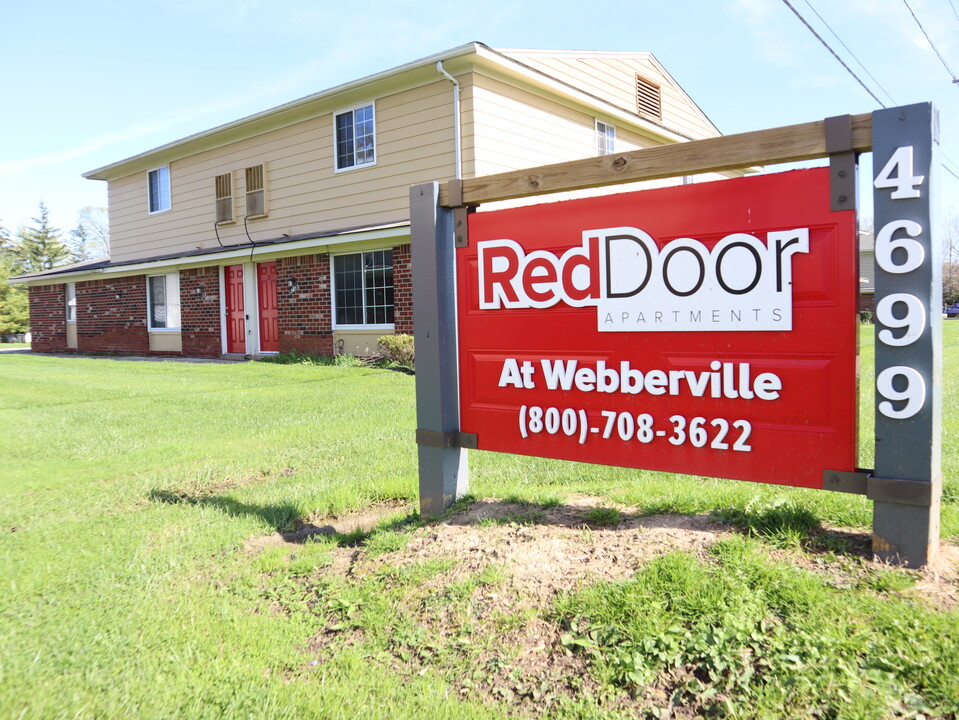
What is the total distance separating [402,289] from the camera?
48.1ft

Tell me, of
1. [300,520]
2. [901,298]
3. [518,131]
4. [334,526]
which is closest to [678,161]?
[901,298]

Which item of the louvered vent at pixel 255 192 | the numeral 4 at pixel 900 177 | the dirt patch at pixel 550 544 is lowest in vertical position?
the dirt patch at pixel 550 544

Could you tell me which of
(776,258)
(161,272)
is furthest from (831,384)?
(161,272)

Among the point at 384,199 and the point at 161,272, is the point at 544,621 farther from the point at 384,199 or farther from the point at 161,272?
the point at 161,272

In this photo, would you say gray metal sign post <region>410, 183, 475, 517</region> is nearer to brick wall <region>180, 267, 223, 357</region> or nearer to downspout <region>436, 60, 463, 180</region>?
downspout <region>436, 60, 463, 180</region>

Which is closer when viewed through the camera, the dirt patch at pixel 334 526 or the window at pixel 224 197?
the dirt patch at pixel 334 526

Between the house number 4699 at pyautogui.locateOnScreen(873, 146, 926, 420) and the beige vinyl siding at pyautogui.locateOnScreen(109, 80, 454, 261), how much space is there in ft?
38.6

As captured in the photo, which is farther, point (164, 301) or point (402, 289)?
point (164, 301)

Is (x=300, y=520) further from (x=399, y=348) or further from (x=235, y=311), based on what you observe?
(x=235, y=311)

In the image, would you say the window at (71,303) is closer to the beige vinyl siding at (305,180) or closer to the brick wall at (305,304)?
the beige vinyl siding at (305,180)

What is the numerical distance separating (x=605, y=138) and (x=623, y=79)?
2.12m

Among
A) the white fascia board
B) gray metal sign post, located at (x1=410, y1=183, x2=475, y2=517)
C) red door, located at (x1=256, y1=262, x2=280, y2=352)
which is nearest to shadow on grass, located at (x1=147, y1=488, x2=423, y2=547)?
gray metal sign post, located at (x1=410, y1=183, x2=475, y2=517)

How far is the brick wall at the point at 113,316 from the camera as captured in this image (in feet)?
71.8

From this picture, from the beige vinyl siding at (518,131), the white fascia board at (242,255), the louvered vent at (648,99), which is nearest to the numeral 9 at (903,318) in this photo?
the beige vinyl siding at (518,131)
